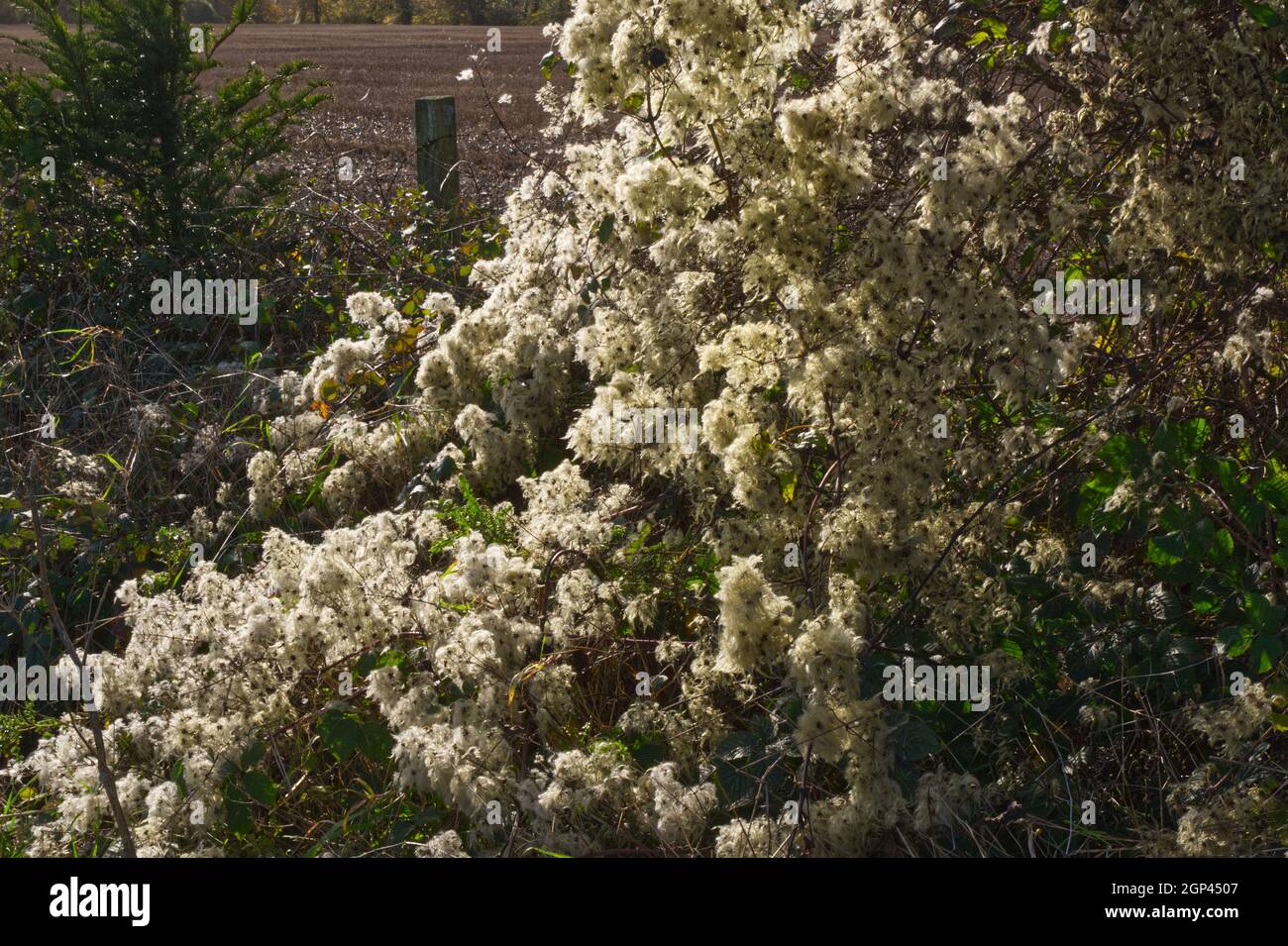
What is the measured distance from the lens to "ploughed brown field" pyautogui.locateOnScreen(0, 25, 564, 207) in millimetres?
8859

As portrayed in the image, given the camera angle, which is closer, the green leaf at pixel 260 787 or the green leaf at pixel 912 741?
the green leaf at pixel 912 741

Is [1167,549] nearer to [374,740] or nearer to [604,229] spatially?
[604,229]

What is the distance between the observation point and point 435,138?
744cm

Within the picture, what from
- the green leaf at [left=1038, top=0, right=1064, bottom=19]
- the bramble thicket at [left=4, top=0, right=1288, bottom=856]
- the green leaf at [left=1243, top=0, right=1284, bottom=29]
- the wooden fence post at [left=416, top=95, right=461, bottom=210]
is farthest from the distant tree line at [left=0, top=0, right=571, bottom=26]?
the green leaf at [left=1243, top=0, right=1284, bottom=29]

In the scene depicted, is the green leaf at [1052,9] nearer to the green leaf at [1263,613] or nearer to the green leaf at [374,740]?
the green leaf at [1263,613]

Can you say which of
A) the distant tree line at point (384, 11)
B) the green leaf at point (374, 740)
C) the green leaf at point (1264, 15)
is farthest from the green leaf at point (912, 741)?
the distant tree line at point (384, 11)

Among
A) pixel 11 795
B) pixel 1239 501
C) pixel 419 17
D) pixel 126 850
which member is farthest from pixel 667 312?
pixel 419 17

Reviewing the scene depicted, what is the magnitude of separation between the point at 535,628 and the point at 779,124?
4.51 ft

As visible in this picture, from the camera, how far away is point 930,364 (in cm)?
305

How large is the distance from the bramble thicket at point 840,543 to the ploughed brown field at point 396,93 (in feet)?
9.04

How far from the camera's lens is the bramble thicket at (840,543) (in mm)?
2910

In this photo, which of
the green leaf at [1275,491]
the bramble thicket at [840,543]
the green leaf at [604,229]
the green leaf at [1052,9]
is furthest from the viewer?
the green leaf at [604,229]

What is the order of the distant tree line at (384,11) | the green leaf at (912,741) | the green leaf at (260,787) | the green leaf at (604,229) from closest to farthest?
the green leaf at (912,741), the green leaf at (260,787), the green leaf at (604,229), the distant tree line at (384,11)

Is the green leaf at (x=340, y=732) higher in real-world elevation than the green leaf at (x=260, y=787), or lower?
higher
